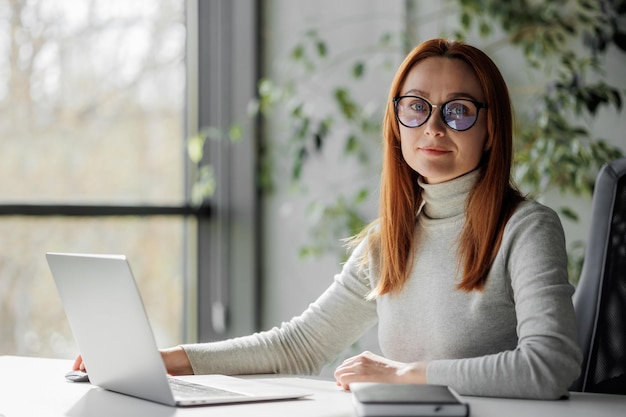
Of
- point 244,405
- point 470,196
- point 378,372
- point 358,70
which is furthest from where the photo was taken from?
point 358,70

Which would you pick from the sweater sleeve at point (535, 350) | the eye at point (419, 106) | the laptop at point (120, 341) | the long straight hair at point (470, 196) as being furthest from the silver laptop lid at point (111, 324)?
the eye at point (419, 106)

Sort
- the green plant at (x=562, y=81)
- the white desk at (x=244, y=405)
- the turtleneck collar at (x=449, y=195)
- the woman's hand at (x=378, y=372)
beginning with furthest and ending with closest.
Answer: the green plant at (x=562, y=81) → the turtleneck collar at (x=449, y=195) → the woman's hand at (x=378, y=372) → the white desk at (x=244, y=405)

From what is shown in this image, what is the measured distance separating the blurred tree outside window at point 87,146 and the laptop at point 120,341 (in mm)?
1584

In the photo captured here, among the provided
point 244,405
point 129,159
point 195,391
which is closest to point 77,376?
point 195,391

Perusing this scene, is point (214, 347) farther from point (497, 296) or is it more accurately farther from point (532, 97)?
point (532, 97)

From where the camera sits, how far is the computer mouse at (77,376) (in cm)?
161

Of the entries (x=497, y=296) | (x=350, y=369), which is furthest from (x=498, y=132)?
(x=350, y=369)

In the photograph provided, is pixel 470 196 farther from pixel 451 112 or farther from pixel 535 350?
pixel 535 350

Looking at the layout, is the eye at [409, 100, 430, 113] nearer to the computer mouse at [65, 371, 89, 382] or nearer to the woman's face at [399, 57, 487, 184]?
the woman's face at [399, 57, 487, 184]

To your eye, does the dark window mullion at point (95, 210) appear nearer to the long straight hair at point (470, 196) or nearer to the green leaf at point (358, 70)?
the green leaf at point (358, 70)

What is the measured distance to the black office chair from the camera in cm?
183

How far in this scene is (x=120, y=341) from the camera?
1.39 meters

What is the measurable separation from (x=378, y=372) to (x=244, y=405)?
0.80 feet

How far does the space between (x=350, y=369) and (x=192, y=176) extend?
85.9 inches
